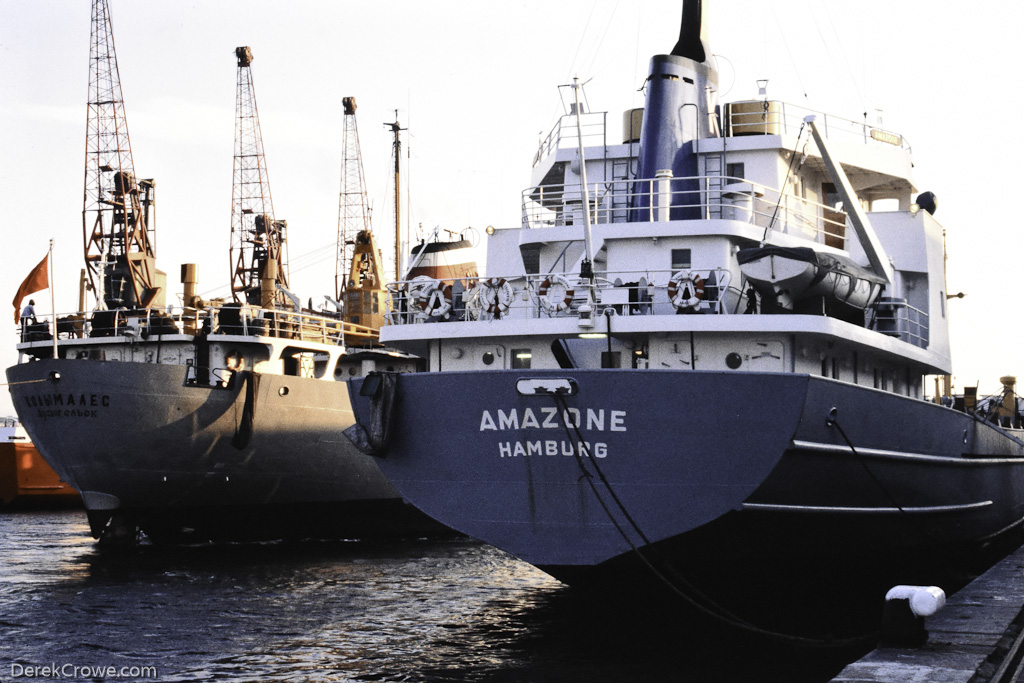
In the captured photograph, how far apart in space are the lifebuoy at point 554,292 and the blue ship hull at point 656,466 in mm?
2312

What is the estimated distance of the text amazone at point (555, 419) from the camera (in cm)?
1085

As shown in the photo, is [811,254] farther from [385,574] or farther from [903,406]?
[385,574]

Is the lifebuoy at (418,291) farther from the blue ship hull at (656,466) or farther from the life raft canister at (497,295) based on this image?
the blue ship hull at (656,466)

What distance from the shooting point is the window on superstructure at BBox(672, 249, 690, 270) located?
14.1 m

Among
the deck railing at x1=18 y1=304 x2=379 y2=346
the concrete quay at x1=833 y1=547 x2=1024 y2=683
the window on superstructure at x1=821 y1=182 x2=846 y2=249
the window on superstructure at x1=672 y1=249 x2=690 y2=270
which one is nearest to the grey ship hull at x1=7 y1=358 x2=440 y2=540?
the deck railing at x1=18 y1=304 x2=379 y2=346

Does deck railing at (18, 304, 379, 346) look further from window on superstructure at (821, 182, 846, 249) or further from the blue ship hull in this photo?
the blue ship hull

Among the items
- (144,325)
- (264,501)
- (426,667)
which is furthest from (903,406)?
(144,325)

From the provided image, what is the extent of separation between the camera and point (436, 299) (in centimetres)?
1416

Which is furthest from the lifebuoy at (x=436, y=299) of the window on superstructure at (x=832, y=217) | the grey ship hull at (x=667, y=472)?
the window on superstructure at (x=832, y=217)

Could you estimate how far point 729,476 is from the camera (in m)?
10.7

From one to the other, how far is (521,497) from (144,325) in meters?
16.0

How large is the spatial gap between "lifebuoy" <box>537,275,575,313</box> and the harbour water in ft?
11.6

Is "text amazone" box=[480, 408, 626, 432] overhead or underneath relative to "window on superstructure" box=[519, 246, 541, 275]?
underneath

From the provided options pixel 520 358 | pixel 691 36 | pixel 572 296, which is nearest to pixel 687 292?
pixel 572 296
